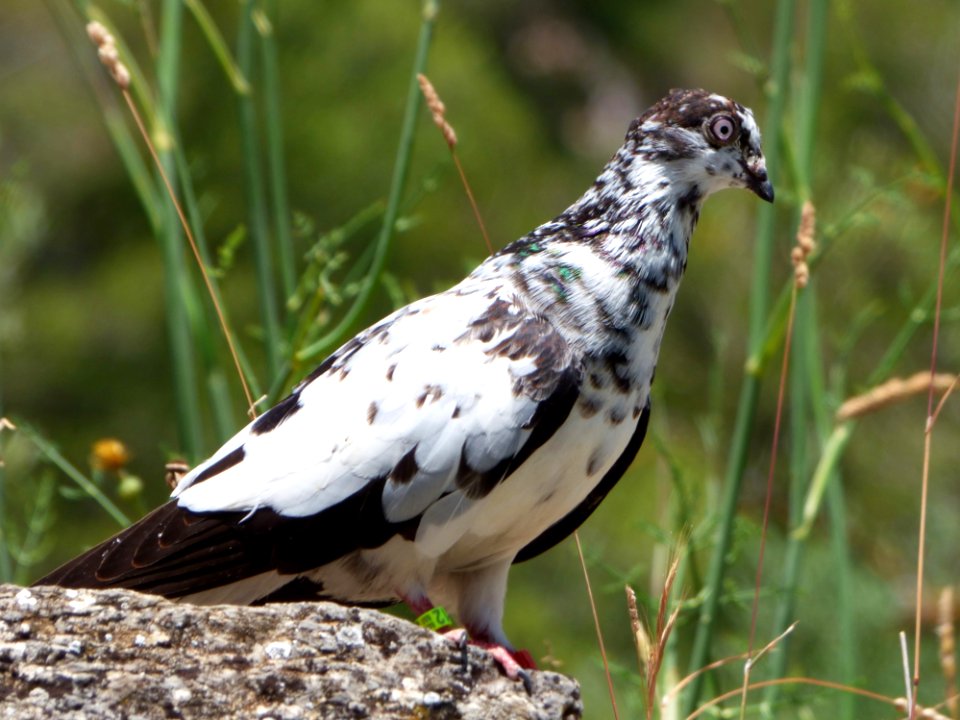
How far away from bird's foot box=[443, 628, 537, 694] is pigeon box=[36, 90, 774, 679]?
0.01 m

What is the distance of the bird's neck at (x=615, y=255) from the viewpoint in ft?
12.6

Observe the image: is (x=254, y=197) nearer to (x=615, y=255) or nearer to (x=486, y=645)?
(x=615, y=255)

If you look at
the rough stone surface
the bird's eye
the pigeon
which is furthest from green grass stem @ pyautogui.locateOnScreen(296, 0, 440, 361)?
the rough stone surface

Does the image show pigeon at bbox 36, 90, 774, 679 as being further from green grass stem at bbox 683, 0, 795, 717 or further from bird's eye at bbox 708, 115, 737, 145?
green grass stem at bbox 683, 0, 795, 717

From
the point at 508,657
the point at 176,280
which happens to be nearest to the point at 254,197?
the point at 176,280

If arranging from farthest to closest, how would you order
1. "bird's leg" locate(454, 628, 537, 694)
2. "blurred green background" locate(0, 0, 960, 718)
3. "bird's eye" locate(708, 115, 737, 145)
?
"blurred green background" locate(0, 0, 960, 718), "bird's eye" locate(708, 115, 737, 145), "bird's leg" locate(454, 628, 537, 694)

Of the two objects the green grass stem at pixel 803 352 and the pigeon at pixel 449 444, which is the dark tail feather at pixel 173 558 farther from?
the green grass stem at pixel 803 352

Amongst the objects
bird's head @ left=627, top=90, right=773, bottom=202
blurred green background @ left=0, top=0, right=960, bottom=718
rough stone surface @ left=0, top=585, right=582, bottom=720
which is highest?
bird's head @ left=627, top=90, right=773, bottom=202

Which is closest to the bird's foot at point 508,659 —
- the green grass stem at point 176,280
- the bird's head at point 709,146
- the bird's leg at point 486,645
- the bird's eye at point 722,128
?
the bird's leg at point 486,645

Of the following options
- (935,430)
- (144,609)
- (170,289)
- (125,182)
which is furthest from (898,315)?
(144,609)

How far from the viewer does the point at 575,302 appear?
3.84m

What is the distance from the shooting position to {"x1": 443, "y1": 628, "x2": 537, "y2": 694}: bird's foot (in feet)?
10.3

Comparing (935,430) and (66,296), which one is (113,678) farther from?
(66,296)

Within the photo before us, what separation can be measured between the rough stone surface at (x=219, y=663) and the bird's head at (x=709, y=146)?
5.40 feet
